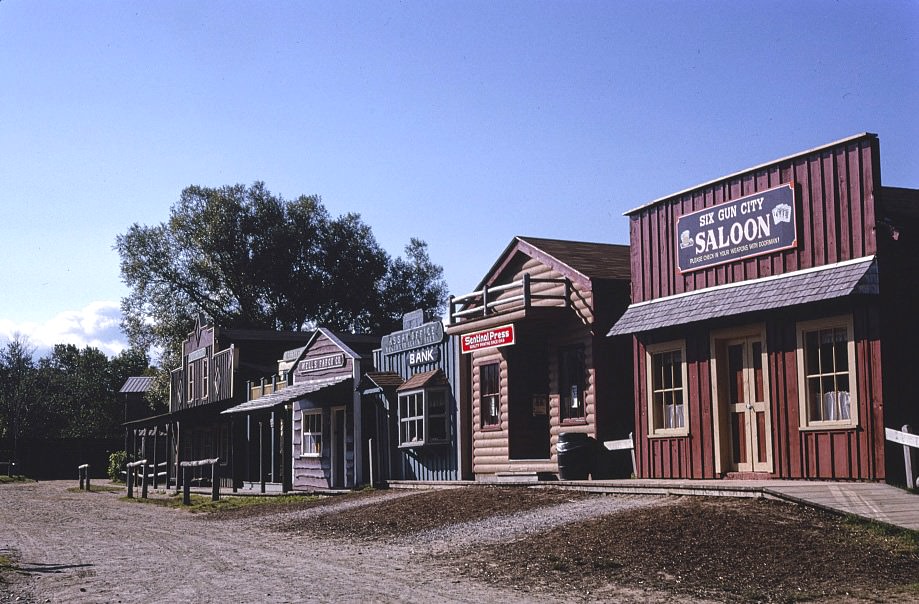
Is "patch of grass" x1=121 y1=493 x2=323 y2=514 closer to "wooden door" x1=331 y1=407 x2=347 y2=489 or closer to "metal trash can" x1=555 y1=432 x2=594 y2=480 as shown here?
"wooden door" x1=331 y1=407 x2=347 y2=489

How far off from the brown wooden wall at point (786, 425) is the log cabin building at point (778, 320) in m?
0.02

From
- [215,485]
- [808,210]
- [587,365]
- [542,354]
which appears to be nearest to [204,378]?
[215,485]

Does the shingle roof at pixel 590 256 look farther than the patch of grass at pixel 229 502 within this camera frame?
No

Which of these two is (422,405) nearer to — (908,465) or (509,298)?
(509,298)

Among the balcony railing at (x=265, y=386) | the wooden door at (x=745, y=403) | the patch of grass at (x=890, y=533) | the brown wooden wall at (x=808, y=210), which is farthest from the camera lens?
the balcony railing at (x=265, y=386)

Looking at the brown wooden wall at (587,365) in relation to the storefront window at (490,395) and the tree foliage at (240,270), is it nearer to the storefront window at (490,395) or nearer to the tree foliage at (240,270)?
the storefront window at (490,395)

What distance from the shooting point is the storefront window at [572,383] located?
812 inches

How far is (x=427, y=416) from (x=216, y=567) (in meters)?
12.0

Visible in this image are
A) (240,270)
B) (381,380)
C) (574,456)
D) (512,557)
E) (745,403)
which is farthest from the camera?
(240,270)

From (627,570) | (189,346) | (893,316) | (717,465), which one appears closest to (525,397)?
(717,465)

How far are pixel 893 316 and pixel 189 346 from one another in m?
36.5

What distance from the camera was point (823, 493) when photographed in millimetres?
13516

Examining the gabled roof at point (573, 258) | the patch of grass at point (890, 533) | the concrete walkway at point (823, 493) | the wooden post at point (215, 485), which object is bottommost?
the wooden post at point (215, 485)

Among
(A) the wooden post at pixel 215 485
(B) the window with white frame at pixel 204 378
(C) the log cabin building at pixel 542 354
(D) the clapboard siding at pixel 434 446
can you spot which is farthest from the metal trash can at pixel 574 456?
(B) the window with white frame at pixel 204 378
